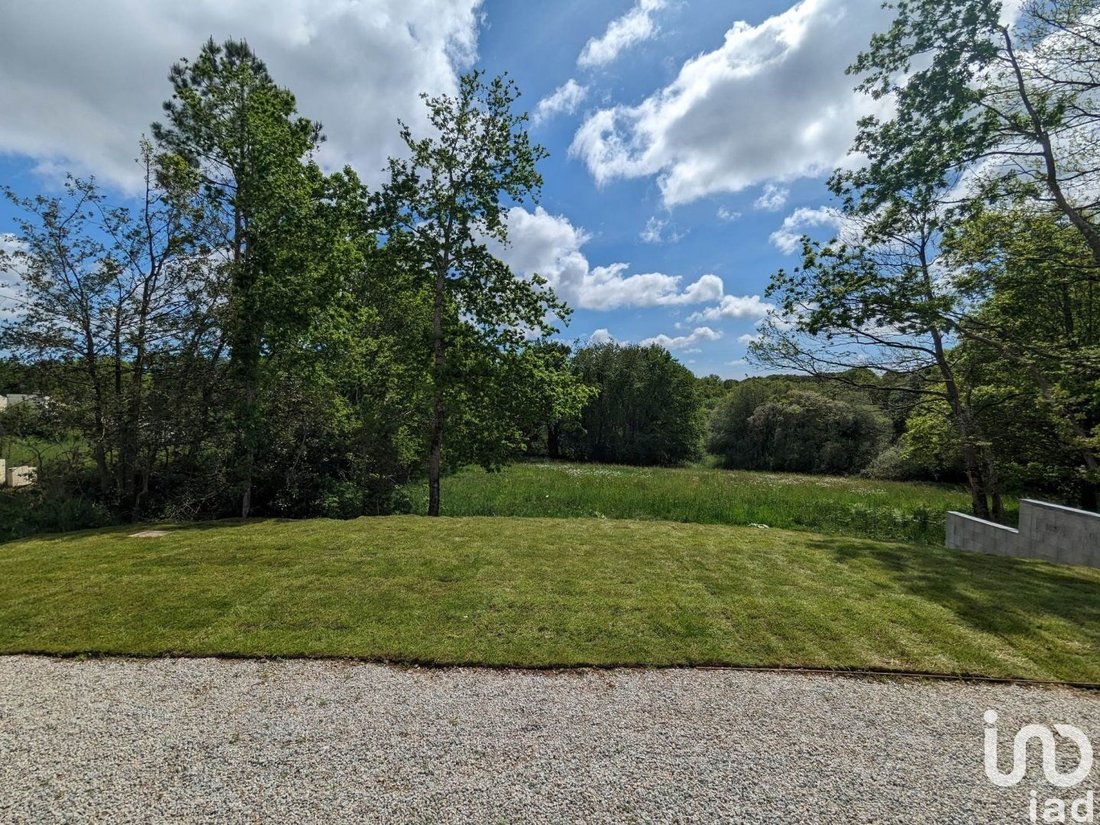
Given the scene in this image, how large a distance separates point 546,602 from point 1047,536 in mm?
8495

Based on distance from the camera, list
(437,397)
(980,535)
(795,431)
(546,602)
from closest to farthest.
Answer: (546,602)
(980,535)
(437,397)
(795,431)

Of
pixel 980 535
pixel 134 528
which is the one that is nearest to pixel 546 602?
pixel 134 528

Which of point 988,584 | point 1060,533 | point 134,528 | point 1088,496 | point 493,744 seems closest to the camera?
point 493,744

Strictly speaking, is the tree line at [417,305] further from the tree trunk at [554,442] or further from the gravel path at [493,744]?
the tree trunk at [554,442]

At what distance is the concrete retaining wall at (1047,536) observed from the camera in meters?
7.10

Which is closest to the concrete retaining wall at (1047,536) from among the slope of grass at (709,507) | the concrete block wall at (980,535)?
the concrete block wall at (980,535)

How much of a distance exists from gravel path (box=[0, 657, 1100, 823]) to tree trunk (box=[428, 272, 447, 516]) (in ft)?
21.6

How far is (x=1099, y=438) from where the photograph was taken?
7852 millimetres

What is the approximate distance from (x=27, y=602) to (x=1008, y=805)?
8.02m

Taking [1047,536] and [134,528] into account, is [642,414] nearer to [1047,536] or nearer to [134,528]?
[1047,536]

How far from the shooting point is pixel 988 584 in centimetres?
573

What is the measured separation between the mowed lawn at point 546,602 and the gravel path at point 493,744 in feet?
1.03

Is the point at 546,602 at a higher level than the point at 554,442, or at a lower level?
higher

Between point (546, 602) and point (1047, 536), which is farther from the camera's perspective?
point (1047, 536)
